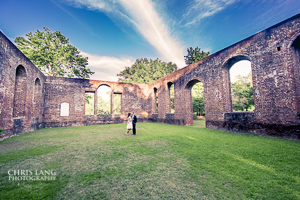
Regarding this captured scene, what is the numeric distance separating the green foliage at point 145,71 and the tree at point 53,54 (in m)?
10.4

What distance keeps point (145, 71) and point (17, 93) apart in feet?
81.5

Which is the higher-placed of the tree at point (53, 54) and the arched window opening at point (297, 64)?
the tree at point (53, 54)

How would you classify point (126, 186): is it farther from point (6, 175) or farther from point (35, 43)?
point (35, 43)

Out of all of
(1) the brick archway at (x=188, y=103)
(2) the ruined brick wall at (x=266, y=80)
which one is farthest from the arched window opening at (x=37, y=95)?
(2) the ruined brick wall at (x=266, y=80)

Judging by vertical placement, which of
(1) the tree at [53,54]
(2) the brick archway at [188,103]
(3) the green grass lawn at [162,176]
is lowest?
(3) the green grass lawn at [162,176]

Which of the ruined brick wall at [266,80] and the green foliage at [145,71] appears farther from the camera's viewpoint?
the green foliage at [145,71]

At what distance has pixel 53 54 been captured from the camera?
19.1 meters

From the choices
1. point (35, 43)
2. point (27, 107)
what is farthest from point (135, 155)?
point (35, 43)

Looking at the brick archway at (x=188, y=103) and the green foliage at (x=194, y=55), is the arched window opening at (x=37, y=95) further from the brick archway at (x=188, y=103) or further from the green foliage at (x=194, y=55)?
the green foliage at (x=194, y=55)

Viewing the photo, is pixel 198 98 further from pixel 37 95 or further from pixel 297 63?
pixel 37 95

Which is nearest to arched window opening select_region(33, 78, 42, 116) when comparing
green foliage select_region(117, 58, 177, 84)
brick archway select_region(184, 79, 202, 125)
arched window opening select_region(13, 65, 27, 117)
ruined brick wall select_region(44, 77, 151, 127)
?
ruined brick wall select_region(44, 77, 151, 127)

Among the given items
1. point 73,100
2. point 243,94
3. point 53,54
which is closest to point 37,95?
point 73,100

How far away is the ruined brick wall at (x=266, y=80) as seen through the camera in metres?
5.60

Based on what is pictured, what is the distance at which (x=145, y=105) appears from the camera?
17500 mm
